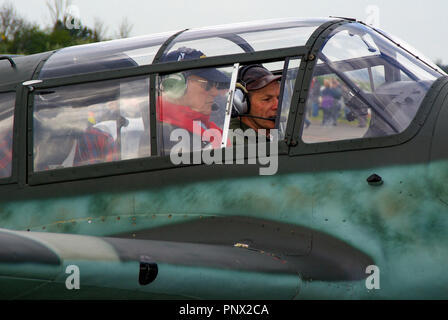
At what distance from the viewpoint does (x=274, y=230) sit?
4.51 metres

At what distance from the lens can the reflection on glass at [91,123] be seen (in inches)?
196

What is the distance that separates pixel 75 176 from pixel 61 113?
1.81ft

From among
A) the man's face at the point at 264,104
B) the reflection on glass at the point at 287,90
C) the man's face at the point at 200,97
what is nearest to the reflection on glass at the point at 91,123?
the man's face at the point at 200,97

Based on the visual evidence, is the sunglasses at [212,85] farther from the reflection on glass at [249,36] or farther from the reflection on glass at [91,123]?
the reflection on glass at [91,123]

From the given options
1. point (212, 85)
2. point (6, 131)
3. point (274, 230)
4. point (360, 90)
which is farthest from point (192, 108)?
point (6, 131)

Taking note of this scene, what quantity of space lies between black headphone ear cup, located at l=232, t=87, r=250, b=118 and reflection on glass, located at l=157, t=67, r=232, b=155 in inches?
3.4

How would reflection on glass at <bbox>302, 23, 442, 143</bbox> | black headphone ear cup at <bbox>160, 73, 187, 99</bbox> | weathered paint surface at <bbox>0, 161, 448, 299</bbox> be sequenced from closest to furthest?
weathered paint surface at <bbox>0, 161, 448, 299</bbox> < reflection on glass at <bbox>302, 23, 442, 143</bbox> < black headphone ear cup at <bbox>160, 73, 187, 99</bbox>

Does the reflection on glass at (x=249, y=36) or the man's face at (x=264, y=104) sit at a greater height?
the reflection on glass at (x=249, y=36)

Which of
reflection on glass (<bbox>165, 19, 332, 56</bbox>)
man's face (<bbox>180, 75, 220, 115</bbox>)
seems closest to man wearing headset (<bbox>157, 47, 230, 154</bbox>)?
man's face (<bbox>180, 75, 220, 115</bbox>)

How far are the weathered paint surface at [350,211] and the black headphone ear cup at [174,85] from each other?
723mm

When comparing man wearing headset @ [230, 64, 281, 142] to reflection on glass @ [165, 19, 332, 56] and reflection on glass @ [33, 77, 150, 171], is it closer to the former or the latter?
reflection on glass @ [165, 19, 332, 56]

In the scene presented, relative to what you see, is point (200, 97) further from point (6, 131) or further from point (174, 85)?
point (6, 131)

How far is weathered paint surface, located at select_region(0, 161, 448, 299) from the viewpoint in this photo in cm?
420

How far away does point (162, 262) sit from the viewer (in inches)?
161
